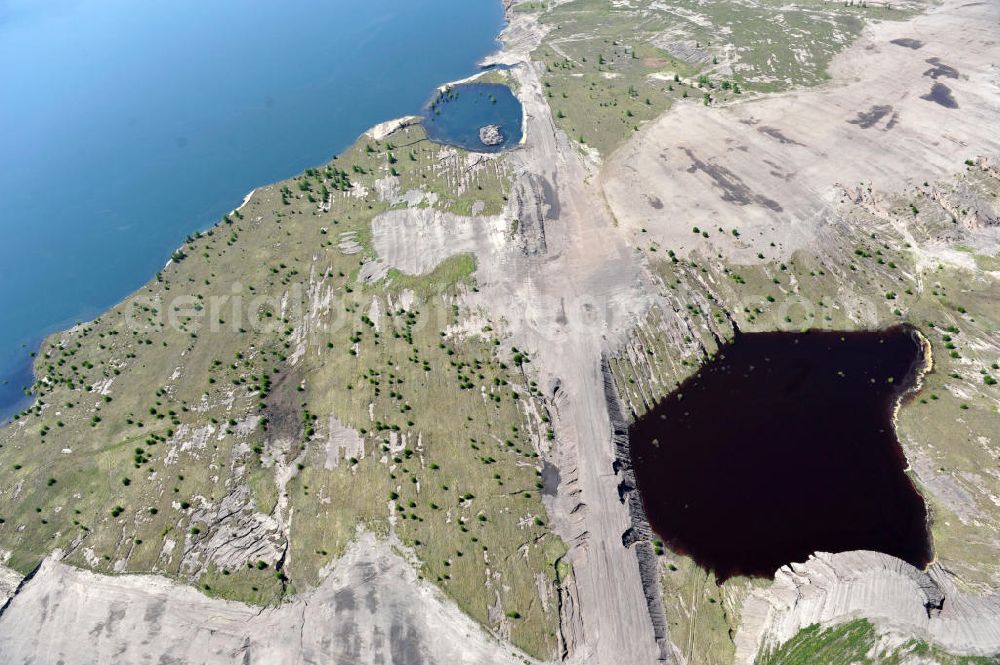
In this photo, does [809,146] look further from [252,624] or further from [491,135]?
[252,624]

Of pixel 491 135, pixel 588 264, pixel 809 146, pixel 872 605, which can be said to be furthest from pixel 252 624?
pixel 809 146

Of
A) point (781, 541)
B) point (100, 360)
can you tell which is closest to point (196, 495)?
point (100, 360)

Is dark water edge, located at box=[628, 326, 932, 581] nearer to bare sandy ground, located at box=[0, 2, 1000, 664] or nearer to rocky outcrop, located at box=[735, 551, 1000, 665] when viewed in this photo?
rocky outcrop, located at box=[735, 551, 1000, 665]

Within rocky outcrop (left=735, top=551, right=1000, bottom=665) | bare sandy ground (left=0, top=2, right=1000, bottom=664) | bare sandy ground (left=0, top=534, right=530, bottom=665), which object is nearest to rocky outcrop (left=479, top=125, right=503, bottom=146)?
bare sandy ground (left=0, top=2, right=1000, bottom=664)

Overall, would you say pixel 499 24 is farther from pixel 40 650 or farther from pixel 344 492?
pixel 40 650

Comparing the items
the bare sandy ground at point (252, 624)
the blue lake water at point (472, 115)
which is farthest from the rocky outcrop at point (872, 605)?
the blue lake water at point (472, 115)

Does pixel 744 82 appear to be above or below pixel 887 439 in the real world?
above
